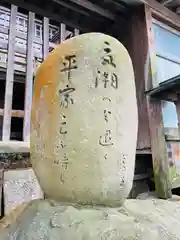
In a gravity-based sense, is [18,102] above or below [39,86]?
above

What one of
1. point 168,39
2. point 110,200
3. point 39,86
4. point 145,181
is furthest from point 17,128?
point 110,200

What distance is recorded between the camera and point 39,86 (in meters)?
1.90

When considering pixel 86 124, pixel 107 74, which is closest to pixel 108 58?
pixel 107 74

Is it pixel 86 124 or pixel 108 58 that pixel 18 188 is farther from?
pixel 108 58

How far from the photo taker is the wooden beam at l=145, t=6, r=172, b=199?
3238 mm

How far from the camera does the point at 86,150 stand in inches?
62.6

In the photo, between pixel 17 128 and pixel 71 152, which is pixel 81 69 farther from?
pixel 17 128

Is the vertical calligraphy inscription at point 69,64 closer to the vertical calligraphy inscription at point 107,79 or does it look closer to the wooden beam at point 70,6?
the vertical calligraphy inscription at point 107,79

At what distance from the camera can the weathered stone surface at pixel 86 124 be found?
1.59 meters

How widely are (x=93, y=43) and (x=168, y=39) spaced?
308 centimetres

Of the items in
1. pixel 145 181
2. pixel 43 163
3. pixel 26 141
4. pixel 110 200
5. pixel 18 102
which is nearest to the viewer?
pixel 110 200

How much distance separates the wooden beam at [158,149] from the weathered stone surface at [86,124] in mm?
1743

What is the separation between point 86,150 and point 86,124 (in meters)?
0.19

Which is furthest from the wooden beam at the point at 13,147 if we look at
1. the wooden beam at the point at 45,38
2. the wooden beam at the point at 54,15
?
the wooden beam at the point at 54,15
